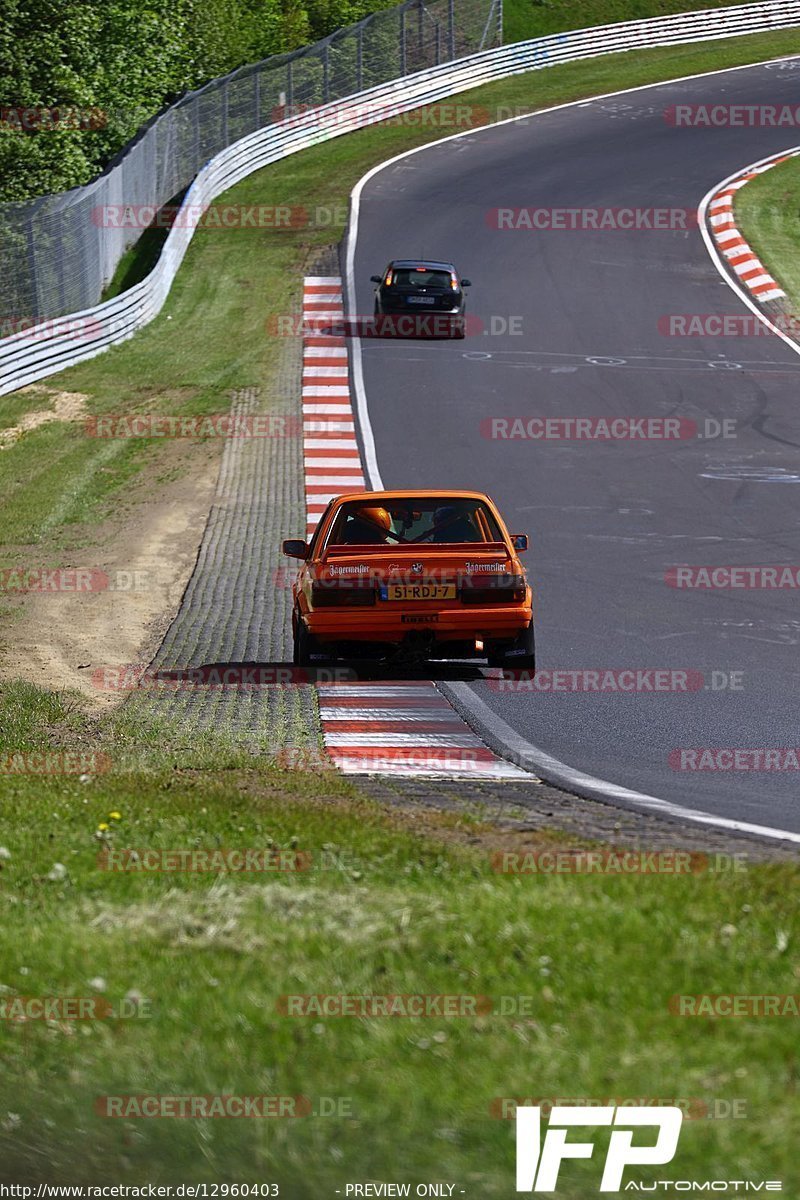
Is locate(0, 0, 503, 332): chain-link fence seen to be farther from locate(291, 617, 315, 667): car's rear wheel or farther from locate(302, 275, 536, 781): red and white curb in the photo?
locate(302, 275, 536, 781): red and white curb

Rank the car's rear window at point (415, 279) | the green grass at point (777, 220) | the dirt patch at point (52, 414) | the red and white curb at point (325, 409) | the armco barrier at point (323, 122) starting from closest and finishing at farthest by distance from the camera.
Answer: the red and white curb at point (325, 409) < the dirt patch at point (52, 414) < the armco barrier at point (323, 122) < the car's rear window at point (415, 279) < the green grass at point (777, 220)

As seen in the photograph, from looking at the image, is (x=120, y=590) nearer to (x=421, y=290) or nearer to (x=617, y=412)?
(x=617, y=412)

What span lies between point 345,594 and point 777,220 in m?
32.5

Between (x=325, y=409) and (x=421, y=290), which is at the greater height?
(x=421, y=290)

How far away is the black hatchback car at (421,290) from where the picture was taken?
3222cm

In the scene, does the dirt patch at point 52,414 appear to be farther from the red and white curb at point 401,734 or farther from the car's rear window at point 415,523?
the red and white curb at point 401,734

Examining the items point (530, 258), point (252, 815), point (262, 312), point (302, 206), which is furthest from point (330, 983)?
point (302, 206)

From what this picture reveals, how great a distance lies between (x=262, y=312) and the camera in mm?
35750

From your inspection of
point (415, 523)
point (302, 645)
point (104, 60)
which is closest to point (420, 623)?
point (302, 645)

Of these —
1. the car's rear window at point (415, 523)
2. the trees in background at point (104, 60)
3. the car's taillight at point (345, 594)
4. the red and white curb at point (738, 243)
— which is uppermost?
the trees in background at point (104, 60)

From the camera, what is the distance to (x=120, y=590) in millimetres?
18156

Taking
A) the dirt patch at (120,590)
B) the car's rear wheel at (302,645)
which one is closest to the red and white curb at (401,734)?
the car's rear wheel at (302,645)

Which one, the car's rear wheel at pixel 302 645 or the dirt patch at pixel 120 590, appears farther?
the dirt patch at pixel 120 590

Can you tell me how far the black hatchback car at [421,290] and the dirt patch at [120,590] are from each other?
804cm
